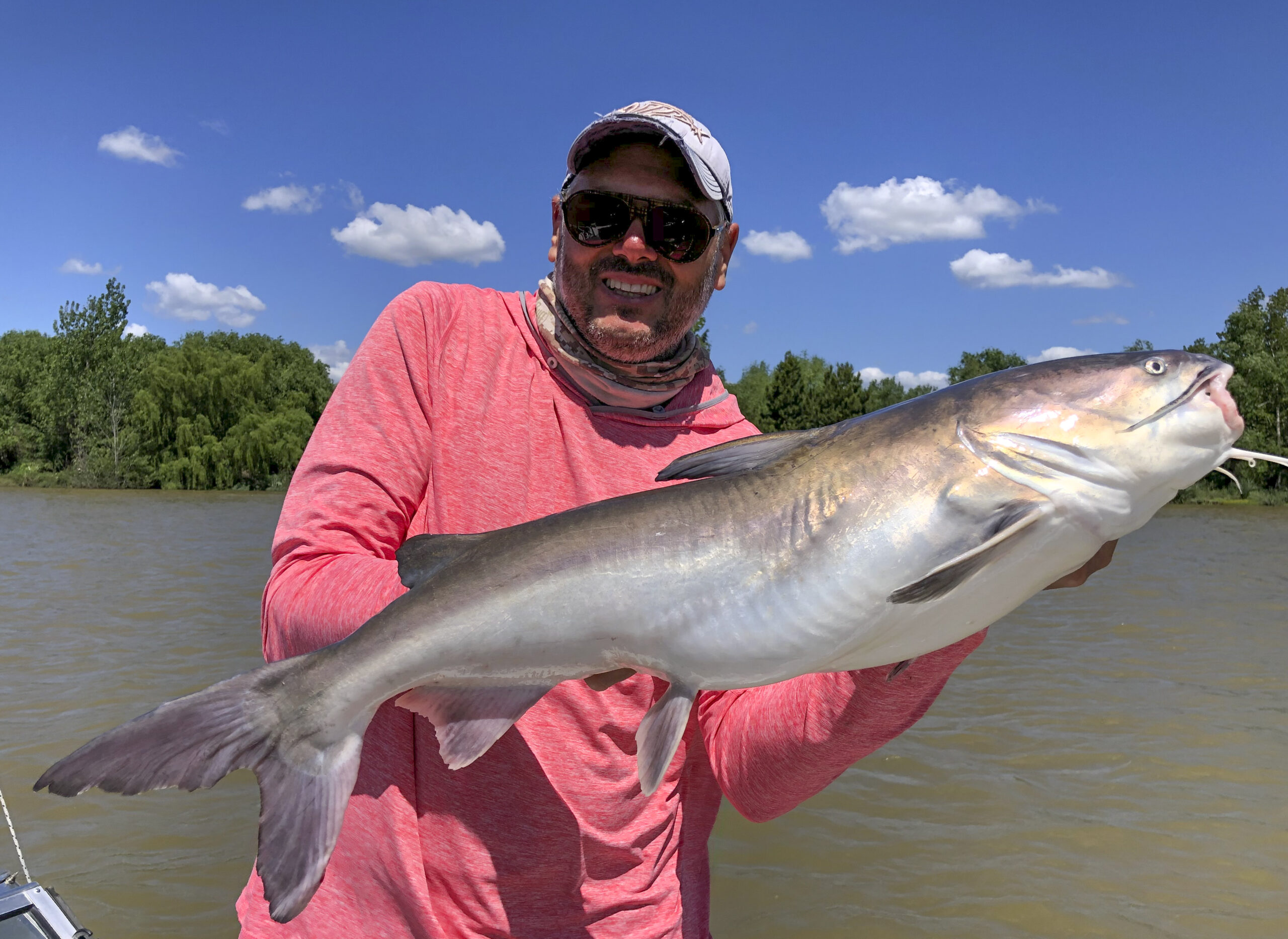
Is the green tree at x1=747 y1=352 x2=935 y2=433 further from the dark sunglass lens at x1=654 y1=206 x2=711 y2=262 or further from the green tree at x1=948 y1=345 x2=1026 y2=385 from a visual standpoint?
the dark sunglass lens at x1=654 y1=206 x2=711 y2=262

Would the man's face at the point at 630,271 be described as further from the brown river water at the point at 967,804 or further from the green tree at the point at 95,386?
the green tree at the point at 95,386

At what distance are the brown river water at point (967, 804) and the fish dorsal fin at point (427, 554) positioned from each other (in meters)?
4.39

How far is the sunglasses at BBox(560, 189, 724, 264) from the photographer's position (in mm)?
2350

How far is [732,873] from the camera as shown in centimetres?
585

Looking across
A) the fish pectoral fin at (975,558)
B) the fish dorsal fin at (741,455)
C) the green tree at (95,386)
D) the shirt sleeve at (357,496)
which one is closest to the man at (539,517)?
the shirt sleeve at (357,496)

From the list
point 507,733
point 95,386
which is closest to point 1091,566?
point 507,733

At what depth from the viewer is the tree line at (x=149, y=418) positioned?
149 feet

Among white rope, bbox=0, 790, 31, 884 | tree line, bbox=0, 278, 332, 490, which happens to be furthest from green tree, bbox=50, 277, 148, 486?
white rope, bbox=0, 790, 31, 884

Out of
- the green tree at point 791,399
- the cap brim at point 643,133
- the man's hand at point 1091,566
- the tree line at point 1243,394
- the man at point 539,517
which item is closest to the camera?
the man's hand at point 1091,566

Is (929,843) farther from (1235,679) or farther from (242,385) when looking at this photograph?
(242,385)

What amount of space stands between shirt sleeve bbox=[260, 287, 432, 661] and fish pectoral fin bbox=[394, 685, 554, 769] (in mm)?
194

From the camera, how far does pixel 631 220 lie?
2.35 m

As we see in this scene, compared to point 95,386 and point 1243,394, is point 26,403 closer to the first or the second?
point 95,386

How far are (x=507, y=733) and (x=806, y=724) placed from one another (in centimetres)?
68
